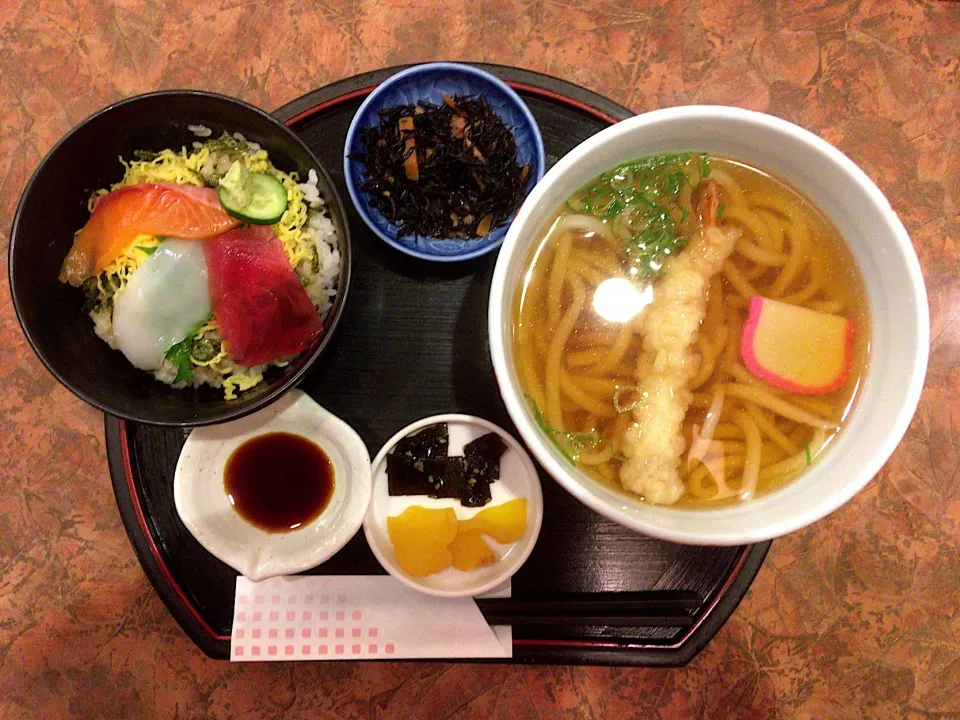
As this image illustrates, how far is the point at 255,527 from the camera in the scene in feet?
5.48

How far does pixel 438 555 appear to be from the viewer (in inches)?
63.2

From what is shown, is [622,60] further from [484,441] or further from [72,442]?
[72,442]

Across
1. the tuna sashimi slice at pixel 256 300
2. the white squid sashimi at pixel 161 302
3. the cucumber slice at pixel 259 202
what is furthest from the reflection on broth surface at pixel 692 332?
the white squid sashimi at pixel 161 302

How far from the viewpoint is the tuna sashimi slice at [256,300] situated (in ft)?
4.88

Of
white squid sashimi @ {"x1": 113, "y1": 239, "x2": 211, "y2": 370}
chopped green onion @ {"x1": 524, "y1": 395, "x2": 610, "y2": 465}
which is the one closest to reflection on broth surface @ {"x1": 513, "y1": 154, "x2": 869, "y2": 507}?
chopped green onion @ {"x1": 524, "y1": 395, "x2": 610, "y2": 465}

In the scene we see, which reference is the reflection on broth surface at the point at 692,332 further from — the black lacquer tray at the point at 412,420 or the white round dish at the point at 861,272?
the black lacquer tray at the point at 412,420

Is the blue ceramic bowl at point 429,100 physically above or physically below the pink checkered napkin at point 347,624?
above

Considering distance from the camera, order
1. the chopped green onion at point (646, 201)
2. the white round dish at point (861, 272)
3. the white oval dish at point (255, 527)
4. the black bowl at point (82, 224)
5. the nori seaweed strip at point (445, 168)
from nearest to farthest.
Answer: the white round dish at point (861, 272)
the chopped green onion at point (646, 201)
the black bowl at point (82, 224)
the white oval dish at point (255, 527)
the nori seaweed strip at point (445, 168)

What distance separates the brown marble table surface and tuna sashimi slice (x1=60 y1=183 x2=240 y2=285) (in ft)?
1.83

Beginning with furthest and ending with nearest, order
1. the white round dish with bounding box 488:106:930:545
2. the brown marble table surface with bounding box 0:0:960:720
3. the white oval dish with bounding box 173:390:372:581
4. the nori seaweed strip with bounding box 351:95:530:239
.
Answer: the brown marble table surface with bounding box 0:0:960:720, the nori seaweed strip with bounding box 351:95:530:239, the white oval dish with bounding box 173:390:372:581, the white round dish with bounding box 488:106:930:545

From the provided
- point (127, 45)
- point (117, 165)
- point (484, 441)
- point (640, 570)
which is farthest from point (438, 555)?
point (127, 45)

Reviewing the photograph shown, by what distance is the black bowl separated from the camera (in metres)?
1.41

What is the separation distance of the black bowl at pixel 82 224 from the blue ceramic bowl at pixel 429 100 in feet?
0.45

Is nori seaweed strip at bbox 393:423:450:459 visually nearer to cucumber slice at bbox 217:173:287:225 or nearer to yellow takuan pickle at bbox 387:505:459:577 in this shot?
yellow takuan pickle at bbox 387:505:459:577
